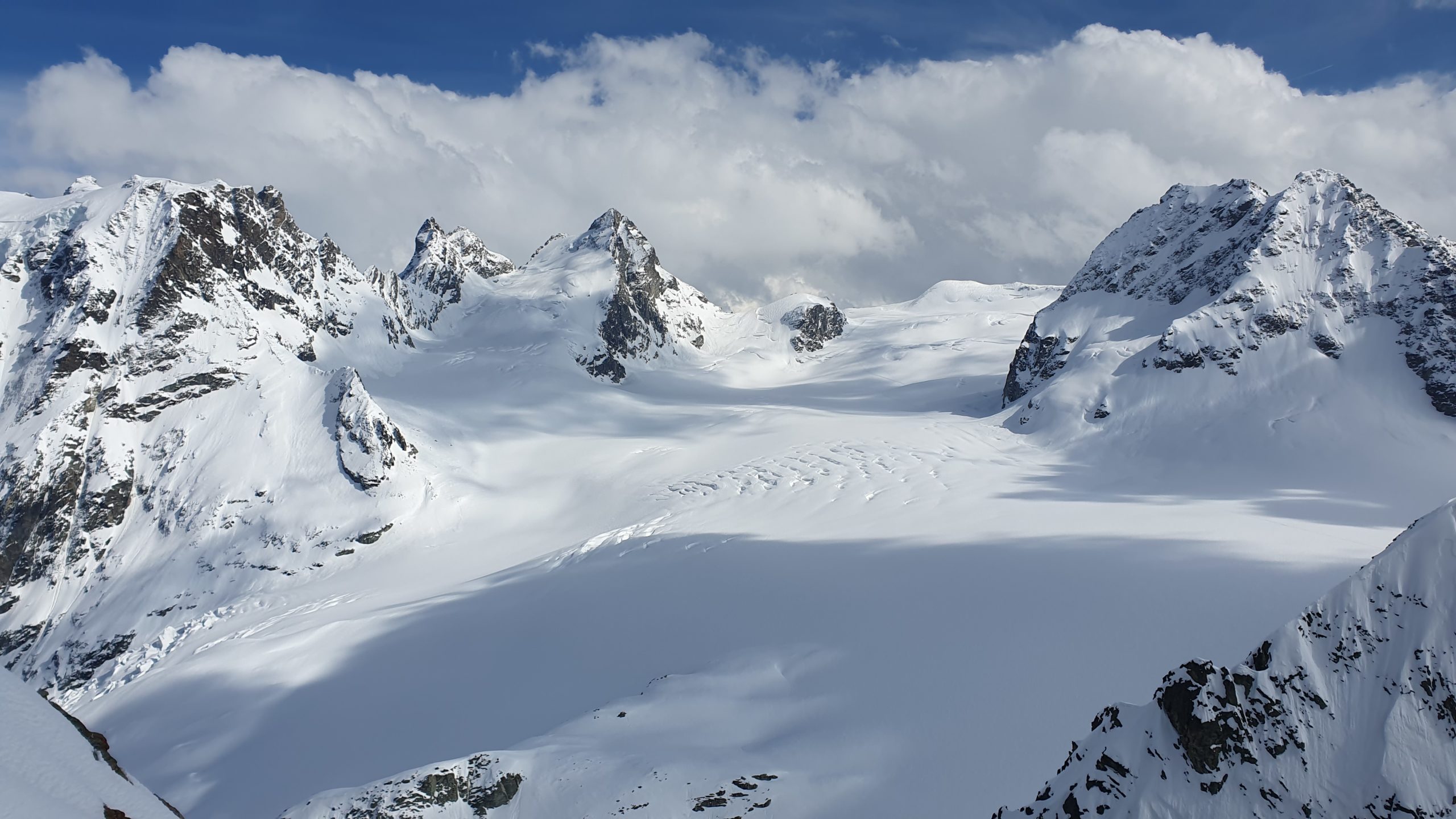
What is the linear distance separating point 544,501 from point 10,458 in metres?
40.1

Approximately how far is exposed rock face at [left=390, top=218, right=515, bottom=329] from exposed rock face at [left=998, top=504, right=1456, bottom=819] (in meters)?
113

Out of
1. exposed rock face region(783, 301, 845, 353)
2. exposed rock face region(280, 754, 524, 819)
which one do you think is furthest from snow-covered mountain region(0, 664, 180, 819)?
exposed rock face region(783, 301, 845, 353)

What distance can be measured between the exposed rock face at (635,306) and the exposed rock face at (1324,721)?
9419 cm

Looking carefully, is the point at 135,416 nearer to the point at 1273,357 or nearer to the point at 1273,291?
the point at 1273,357

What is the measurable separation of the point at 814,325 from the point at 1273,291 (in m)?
80.8

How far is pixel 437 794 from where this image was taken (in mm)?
20016

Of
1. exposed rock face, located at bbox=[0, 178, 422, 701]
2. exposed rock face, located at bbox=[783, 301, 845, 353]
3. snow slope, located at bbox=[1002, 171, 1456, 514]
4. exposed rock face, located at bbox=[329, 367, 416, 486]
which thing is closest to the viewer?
exposed rock face, located at bbox=[0, 178, 422, 701]

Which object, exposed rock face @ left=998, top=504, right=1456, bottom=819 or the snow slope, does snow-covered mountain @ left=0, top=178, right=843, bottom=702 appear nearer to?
exposed rock face @ left=998, top=504, right=1456, bottom=819

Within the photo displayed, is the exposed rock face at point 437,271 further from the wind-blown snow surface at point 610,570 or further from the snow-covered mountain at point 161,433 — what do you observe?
the snow-covered mountain at point 161,433

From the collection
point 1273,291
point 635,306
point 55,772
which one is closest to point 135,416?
point 55,772

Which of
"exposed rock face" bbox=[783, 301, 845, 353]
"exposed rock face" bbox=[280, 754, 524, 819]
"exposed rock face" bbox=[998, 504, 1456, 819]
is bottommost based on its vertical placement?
"exposed rock face" bbox=[280, 754, 524, 819]

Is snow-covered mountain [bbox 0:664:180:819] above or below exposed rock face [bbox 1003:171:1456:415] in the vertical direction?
below

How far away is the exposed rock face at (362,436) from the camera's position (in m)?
59.6

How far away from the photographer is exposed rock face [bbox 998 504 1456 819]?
31.3ft
